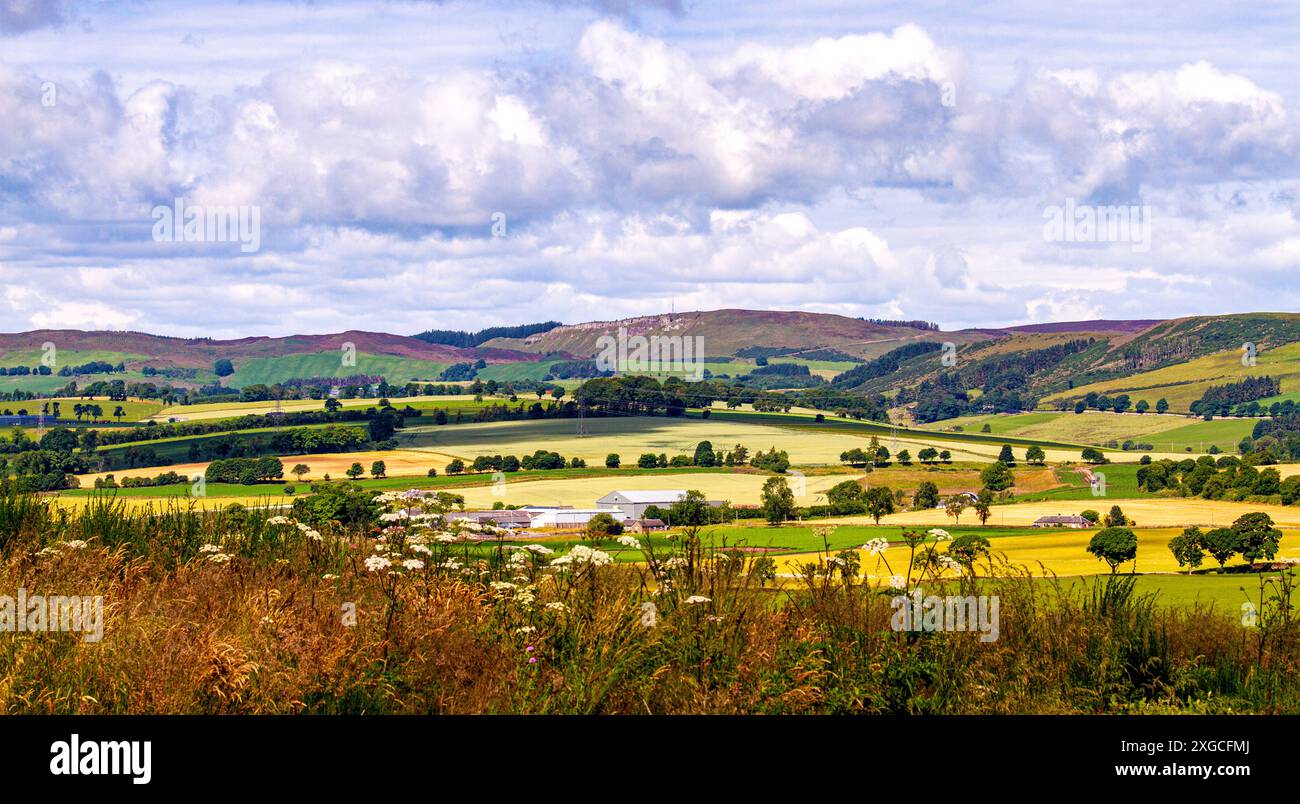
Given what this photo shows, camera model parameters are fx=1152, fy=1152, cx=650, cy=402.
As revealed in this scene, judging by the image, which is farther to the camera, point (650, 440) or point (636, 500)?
point (650, 440)

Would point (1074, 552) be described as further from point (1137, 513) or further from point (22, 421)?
point (22, 421)

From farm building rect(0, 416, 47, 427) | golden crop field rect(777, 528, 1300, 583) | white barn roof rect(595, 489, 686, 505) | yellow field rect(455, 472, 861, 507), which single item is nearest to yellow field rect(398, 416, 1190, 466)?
yellow field rect(455, 472, 861, 507)

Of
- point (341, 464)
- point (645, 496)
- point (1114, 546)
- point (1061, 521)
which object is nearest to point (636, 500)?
point (645, 496)

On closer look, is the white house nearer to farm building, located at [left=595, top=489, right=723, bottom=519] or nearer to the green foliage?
farm building, located at [left=595, top=489, right=723, bottom=519]

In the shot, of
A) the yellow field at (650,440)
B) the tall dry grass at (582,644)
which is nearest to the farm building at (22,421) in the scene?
the yellow field at (650,440)
